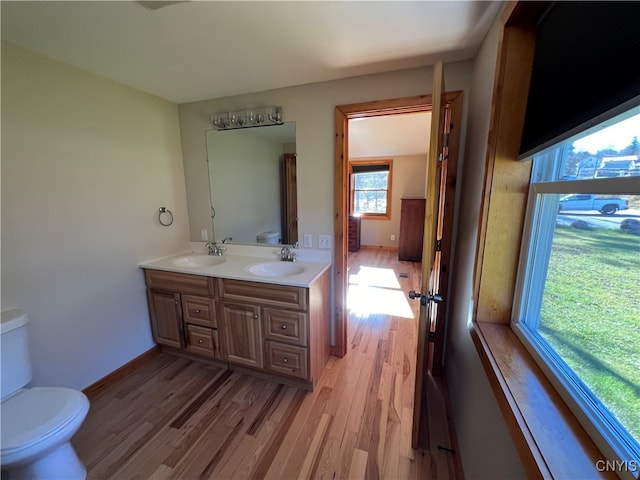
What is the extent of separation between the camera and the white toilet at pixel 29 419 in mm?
1070

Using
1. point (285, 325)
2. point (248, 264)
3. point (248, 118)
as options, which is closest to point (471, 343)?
point (285, 325)

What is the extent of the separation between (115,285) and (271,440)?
5.34 ft

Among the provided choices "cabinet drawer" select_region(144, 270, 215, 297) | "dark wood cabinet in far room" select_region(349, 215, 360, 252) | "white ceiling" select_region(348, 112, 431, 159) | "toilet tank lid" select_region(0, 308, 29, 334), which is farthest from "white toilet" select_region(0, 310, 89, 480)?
"dark wood cabinet in far room" select_region(349, 215, 360, 252)

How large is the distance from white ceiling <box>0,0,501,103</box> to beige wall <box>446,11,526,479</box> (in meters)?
0.32

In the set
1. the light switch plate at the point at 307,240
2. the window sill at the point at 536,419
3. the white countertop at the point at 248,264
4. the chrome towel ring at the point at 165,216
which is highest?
the chrome towel ring at the point at 165,216

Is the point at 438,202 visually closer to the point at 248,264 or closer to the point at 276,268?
the point at 276,268

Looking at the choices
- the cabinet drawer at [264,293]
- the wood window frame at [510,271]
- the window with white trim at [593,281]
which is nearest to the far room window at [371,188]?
the cabinet drawer at [264,293]

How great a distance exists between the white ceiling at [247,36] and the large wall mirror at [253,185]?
542mm

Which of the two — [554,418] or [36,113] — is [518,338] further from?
[36,113]

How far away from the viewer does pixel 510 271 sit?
42.6 inches

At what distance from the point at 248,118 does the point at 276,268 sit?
1.29m

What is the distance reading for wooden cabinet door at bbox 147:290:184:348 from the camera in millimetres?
2088

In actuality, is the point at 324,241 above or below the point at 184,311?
above

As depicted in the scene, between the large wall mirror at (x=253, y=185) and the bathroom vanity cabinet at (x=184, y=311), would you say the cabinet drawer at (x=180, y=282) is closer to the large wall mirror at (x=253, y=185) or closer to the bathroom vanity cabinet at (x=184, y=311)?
the bathroom vanity cabinet at (x=184, y=311)
